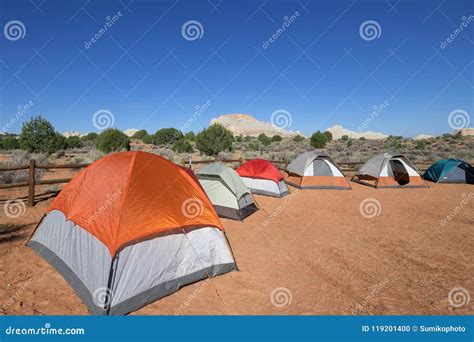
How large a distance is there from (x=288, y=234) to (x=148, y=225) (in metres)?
4.12

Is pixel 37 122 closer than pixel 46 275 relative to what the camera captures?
No

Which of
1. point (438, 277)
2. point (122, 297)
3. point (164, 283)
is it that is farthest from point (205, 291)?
point (438, 277)

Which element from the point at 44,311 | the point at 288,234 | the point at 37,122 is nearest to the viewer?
the point at 44,311

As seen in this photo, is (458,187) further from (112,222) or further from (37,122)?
(37,122)

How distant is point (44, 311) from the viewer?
397cm

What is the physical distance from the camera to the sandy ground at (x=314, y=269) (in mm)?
4234
